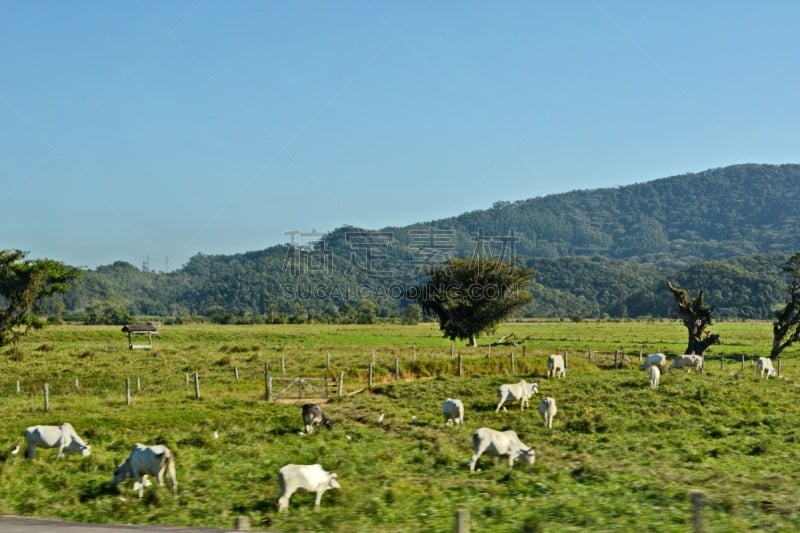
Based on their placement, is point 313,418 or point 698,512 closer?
point 698,512

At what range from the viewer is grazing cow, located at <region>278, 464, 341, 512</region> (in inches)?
697

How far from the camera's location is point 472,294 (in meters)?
74.6

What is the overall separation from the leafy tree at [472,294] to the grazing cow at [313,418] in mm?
44045

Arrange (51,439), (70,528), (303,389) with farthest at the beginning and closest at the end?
(303,389) → (51,439) → (70,528)

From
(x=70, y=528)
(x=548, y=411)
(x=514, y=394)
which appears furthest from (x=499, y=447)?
(x=514, y=394)

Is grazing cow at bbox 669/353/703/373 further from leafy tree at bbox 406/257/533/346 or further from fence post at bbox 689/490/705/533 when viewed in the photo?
fence post at bbox 689/490/705/533

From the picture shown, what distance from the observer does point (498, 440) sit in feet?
73.4

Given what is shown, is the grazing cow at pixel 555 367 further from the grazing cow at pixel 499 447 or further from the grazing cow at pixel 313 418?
the grazing cow at pixel 499 447

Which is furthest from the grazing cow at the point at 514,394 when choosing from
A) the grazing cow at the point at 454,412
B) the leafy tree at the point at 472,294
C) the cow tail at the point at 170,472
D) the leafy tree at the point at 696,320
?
the leafy tree at the point at 472,294

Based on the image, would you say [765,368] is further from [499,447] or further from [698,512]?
[698,512]

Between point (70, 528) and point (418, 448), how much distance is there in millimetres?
11753

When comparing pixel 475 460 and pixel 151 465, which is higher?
pixel 151 465

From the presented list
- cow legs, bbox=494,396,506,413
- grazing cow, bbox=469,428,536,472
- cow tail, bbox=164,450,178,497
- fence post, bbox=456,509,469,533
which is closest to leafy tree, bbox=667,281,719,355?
cow legs, bbox=494,396,506,413

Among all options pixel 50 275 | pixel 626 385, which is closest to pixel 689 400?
pixel 626 385
